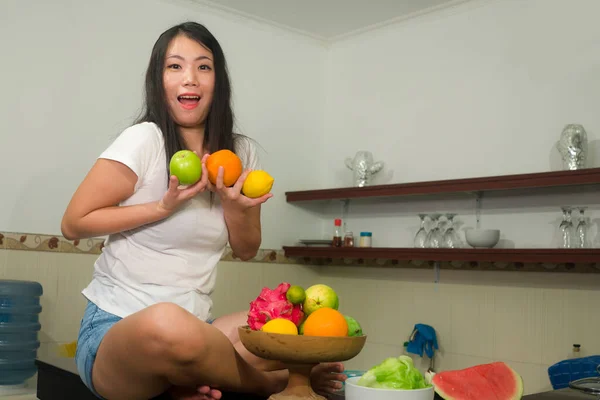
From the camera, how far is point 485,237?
313 cm

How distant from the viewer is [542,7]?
128 inches

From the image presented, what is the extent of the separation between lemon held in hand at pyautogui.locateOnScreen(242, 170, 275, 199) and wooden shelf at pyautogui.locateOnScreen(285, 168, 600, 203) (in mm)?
1805

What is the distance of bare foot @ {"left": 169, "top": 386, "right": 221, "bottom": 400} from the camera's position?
135 centimetres

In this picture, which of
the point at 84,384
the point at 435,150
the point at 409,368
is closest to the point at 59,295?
the point at 84,384

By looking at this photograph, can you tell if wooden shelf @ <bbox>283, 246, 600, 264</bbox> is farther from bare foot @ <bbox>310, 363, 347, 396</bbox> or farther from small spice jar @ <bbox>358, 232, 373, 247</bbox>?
bare foot @ <bbox>310, 363, 347, 396</bbox>

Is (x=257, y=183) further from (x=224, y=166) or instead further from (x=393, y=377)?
(x=393, y=377)

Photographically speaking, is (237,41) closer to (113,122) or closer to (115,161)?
(113,122)

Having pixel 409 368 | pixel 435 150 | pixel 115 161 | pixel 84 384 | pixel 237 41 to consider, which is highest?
pixel 237 41

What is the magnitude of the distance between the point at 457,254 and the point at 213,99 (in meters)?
1.85

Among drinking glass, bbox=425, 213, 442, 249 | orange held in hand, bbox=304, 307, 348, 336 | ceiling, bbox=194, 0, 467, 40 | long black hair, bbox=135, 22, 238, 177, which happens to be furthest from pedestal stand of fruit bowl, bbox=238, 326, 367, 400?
ceiling, bbox=194, 0, 467, 40

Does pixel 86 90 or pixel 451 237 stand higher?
pixel 86 90

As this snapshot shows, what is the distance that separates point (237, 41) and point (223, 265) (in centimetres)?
126

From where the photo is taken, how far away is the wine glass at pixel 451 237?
332 centimetres

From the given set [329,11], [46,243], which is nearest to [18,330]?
[46,243]
